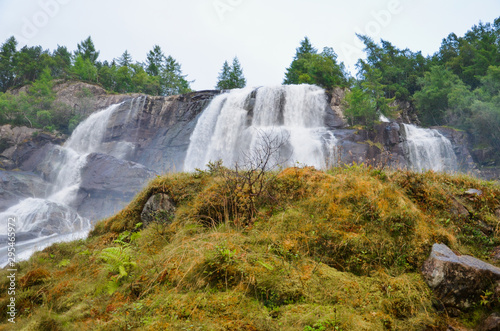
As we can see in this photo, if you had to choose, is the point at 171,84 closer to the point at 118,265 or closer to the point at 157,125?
the point at 157,125

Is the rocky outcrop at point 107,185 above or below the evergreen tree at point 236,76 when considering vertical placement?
below

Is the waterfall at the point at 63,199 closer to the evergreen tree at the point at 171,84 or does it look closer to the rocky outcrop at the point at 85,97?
the rocky outcrop at the point at 85,97

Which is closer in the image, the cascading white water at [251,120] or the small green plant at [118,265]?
the small green plant at [118,265]

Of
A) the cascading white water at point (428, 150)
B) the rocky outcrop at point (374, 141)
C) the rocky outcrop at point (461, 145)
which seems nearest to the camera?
the rocky outcrop at point (374, 141)

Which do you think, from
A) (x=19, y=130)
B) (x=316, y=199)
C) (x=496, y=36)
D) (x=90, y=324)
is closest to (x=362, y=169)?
(x=316, y=199)

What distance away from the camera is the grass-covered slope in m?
2.46

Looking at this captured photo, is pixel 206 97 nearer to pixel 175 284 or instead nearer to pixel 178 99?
pixel 178 99

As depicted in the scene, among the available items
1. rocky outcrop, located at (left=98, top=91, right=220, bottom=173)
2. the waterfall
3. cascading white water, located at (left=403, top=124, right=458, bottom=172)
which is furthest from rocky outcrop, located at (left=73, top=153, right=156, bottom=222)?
cascading white water, located at (left=403, top=124, right=458, bottom=172)

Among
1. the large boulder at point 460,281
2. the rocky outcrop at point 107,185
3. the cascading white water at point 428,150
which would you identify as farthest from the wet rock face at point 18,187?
the cascading white water at point 428,150

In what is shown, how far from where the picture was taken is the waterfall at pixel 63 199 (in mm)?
14133

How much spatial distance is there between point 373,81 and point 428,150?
45.8 ft

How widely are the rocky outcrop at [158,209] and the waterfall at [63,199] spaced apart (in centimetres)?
366

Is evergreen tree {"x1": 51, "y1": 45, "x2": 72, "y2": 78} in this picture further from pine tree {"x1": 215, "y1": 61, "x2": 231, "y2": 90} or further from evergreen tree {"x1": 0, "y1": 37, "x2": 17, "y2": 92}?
pine tree {"x1": 215, "y1": 61, "x2": 231, "y2": 90}

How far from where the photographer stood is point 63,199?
1998 cm
